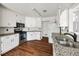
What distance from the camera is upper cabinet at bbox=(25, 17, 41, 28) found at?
6867 mm

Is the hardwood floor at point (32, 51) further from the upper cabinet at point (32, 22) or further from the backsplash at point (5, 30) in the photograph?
the upper cabinet at point (32, 22)

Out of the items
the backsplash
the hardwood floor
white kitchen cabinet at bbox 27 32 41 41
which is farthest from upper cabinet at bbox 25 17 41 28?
the hardwood floor

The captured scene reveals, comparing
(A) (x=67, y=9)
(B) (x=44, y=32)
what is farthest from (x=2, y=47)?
(B) (x=44, y=32)

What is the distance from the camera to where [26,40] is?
21.2ft

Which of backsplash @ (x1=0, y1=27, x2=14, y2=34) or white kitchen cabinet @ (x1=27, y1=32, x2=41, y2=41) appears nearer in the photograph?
backsplash @ (x1=0, y1=27, x2=14, y2=34)

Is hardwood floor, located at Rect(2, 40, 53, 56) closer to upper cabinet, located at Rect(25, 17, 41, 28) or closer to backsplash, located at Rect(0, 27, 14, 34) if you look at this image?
backsplash, located at Rect(0, 27, 14, 34)

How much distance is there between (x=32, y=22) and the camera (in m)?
7.08

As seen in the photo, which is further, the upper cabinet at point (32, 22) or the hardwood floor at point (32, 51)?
the upper cabinet at point (32, 22)

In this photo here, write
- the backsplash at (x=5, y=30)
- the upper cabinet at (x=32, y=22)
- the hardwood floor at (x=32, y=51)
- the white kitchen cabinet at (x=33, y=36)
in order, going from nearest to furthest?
the hardwood floor at (x=32, y=51)
the backsplash at (x=5, y=30)
the white kitchen cabinet at (x=33, y=36)
the upper cabinet at (x=32, y=22)

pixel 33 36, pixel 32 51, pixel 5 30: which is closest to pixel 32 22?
pixel 33 36

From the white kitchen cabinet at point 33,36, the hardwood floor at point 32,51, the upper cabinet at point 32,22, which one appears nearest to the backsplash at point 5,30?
the hardwood floor at point 32,51

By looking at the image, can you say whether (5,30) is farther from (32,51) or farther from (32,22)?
(32,22)

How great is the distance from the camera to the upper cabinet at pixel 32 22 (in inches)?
270

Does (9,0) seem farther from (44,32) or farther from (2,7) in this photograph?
(44,32)
